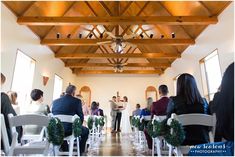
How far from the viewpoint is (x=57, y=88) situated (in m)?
9.30

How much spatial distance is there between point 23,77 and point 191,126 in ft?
18.0

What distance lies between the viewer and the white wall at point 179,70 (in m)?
4.79

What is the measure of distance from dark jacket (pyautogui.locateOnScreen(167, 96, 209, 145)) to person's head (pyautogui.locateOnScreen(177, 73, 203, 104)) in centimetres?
4

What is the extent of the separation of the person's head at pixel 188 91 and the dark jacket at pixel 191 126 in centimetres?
4

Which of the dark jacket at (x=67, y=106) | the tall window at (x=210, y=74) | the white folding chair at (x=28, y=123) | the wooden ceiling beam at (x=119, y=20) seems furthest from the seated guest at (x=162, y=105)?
the tall window at (x=210, y=74)

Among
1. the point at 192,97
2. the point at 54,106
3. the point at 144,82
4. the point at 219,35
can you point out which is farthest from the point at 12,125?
the point at 144,82

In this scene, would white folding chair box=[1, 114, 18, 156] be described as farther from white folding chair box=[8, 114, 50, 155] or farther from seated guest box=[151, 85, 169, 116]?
seated guest box=[151, 85, 169, 116]

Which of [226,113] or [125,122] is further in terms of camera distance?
[125,122]

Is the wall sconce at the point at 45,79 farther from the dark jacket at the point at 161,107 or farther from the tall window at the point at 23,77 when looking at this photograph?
the dark jacket at the point at 161,107

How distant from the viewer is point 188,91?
75.1 inches

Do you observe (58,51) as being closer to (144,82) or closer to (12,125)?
(144,82)

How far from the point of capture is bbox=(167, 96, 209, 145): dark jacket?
181cm

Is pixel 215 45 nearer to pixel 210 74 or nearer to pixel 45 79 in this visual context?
pixel 210 74

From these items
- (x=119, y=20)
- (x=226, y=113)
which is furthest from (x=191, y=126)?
(x=119, y=20)
